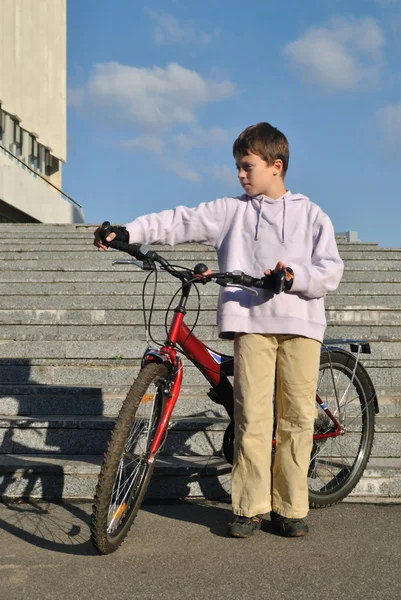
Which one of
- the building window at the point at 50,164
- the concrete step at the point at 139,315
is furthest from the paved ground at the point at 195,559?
the building window at the point at 50,164

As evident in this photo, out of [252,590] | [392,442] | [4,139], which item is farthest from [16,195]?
[252,590]

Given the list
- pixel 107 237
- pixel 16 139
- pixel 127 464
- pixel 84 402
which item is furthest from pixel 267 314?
pixel 16 139

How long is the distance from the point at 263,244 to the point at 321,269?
303 mm

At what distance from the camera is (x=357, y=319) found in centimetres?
810

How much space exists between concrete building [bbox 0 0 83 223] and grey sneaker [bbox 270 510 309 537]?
22583 mm

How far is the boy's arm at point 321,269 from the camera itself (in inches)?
146

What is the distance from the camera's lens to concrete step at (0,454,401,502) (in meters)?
4.45

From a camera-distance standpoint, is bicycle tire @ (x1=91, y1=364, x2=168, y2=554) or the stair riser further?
the stair riser

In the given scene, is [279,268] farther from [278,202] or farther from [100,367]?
[100,367]

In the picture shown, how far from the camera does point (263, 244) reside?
388cm

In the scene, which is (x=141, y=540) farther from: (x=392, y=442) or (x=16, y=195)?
(x=16, y=195)

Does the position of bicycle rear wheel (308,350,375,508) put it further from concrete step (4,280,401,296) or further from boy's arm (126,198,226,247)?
concrete step (4,280,401,296)

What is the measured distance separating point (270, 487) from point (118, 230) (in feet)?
4.68

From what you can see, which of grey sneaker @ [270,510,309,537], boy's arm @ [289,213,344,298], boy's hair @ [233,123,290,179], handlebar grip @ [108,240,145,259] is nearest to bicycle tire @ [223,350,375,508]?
grey sneaker @ [270,510,309,537]
